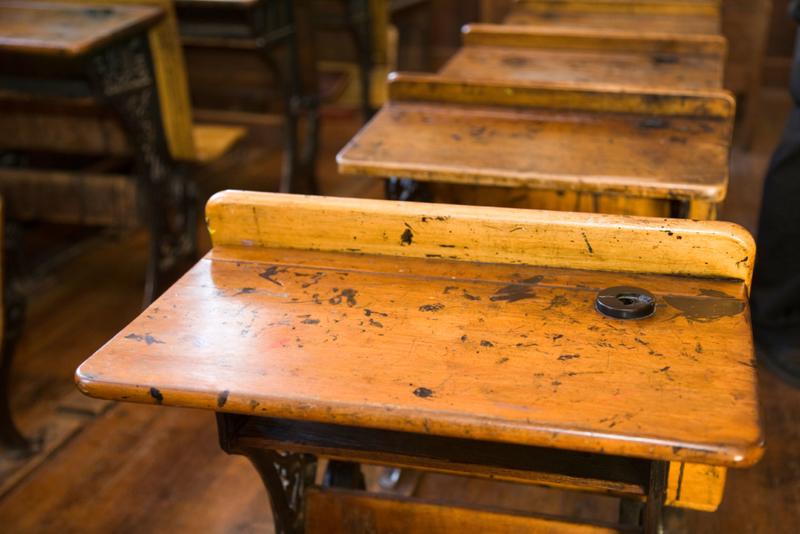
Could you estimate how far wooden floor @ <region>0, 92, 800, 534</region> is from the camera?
168cm

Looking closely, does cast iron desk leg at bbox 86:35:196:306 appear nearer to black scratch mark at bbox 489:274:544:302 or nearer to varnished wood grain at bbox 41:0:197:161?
varnished wood grain at bbox 41:0:197:161

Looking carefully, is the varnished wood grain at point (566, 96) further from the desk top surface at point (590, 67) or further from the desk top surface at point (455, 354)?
the desk top surface at point (455, 354)

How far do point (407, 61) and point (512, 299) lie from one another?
4.34 metres

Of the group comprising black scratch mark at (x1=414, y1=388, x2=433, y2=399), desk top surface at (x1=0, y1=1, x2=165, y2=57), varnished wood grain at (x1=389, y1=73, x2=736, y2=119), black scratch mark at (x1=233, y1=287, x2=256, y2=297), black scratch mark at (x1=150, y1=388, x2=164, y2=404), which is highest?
desk top surface at (x1=0, y1=1, x2=165, y2=57)

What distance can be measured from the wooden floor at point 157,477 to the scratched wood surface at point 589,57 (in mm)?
926

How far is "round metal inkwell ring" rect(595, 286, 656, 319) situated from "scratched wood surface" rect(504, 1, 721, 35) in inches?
80.3

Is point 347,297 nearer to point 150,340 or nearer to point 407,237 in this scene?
point 407,237

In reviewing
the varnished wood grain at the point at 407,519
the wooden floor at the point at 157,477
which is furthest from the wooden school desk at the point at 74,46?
the varnished wood grain at the point at 407,519

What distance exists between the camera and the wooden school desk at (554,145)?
137 centimetres

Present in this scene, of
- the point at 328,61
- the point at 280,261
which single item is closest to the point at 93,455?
the point at 280,261

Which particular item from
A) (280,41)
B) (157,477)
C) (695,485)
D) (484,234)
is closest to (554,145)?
(484,234)

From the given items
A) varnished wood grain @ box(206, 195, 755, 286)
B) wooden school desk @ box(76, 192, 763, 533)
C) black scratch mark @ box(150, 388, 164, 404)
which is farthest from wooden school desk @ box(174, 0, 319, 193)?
black scratch mark @ box(150, 388, 164, 404)

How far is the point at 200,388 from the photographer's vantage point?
2.61 ft

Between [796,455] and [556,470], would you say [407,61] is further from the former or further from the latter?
[556,470]
